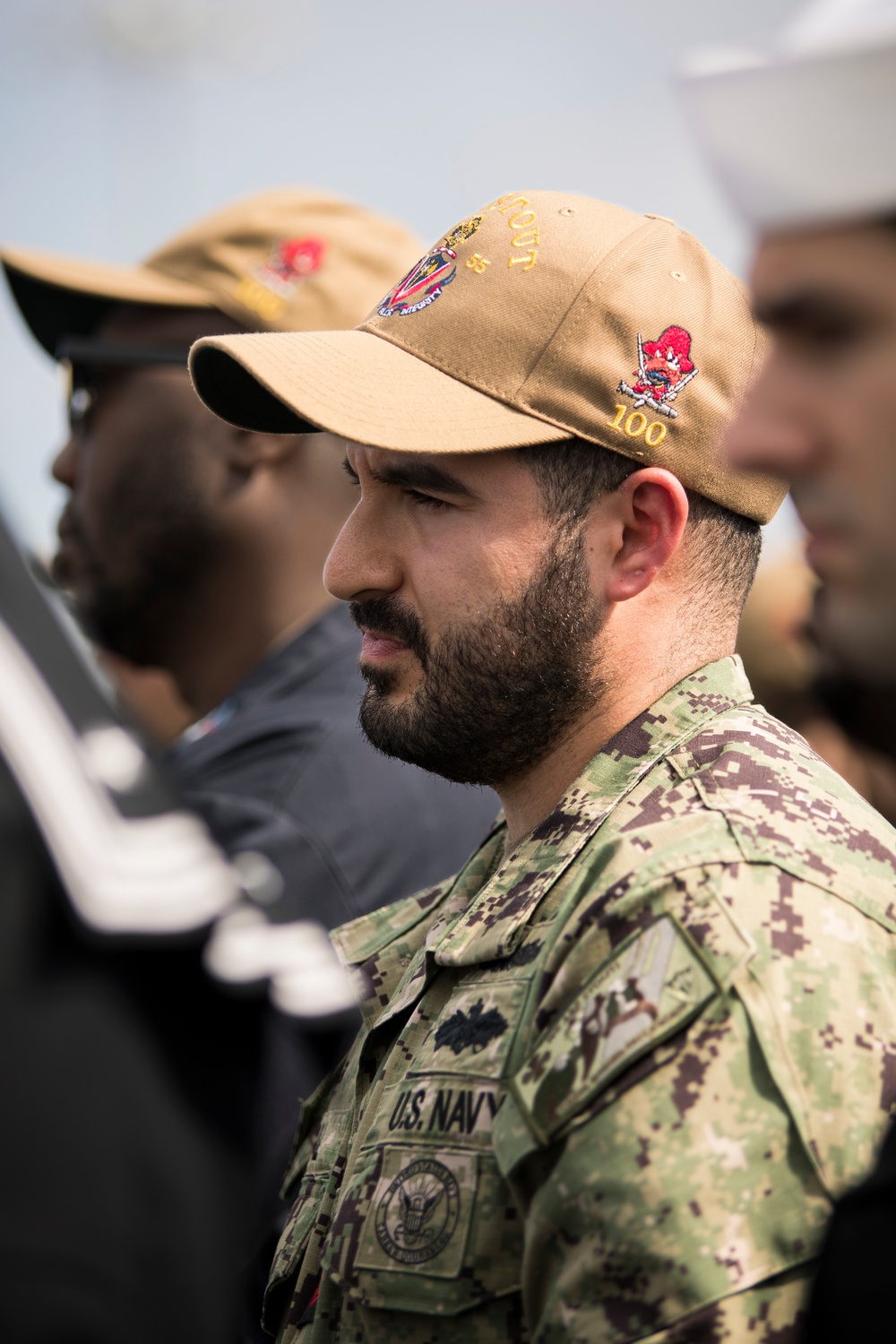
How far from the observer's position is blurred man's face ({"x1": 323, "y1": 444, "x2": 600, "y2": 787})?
7.11 feet

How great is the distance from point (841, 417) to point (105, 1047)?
0.84 metres

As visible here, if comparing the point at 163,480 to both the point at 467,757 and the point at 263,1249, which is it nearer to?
the point at 467,757

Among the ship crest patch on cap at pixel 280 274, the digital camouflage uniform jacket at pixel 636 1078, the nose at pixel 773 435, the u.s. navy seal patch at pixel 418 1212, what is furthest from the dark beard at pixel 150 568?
the nose at pixel 773 435

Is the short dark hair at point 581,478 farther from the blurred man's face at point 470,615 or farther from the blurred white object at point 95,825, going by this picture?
the blurred white object at point 95,825

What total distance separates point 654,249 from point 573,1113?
1.36m

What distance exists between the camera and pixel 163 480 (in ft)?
12.2

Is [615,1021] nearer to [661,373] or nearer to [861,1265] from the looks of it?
[861,1265]

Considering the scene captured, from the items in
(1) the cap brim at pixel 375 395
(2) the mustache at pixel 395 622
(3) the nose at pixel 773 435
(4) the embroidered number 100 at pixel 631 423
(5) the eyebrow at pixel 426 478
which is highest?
(3) the nose at pixel 773 435

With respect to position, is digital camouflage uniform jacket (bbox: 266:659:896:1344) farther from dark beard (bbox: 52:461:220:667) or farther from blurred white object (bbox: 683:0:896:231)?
dark beard (bbox: 52:461:220:667)

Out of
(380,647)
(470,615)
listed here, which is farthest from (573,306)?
(380,647)

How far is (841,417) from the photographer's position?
1.32m

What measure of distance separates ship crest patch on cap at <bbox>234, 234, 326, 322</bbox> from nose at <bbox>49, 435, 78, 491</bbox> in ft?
2.07

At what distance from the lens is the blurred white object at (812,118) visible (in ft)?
4.12

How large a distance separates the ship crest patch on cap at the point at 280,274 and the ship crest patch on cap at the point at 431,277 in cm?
134
